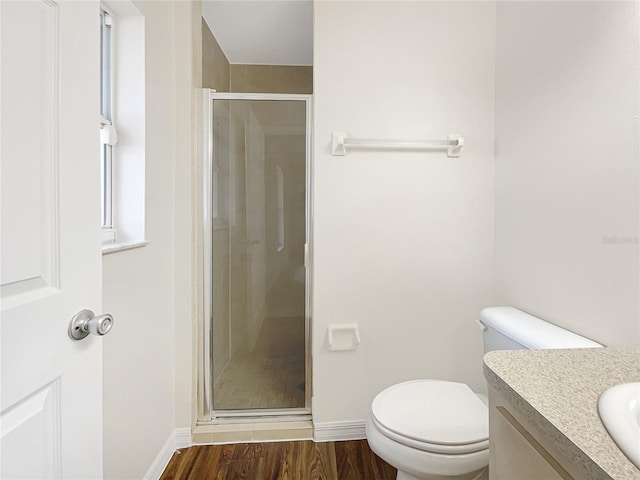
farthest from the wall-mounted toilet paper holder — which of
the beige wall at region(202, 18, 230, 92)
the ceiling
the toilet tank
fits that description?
the ceiling

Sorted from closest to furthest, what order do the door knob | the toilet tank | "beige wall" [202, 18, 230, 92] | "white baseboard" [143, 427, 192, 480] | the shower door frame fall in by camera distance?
the door knob, the toilet tank, "white baseboard" [143, 427, 192, 480], the shower door frame, "beige wall" [202, 18, 230, 92]

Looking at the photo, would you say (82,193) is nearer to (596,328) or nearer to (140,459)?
(140,459)

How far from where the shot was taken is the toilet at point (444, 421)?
112cm

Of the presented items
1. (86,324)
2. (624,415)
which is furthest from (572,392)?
(86,324)

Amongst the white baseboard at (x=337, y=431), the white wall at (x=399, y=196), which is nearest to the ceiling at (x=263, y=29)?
the white wall at (x=399, y=196)

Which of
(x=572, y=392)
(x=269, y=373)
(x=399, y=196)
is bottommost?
(x=269, y=373)

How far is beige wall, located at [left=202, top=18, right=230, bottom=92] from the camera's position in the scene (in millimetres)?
2031

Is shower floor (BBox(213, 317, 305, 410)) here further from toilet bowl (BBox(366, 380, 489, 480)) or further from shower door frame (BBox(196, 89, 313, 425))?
toilet bowl (BBox(366, 380, 489, 480))

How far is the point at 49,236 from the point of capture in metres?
0.63

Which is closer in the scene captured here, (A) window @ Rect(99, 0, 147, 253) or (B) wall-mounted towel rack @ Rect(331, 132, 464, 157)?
(A) window @ Rect(99, 0, 147, 253)

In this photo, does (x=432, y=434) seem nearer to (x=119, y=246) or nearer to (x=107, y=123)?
(x=119, y=246)

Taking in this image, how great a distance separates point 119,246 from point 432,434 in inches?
46.9

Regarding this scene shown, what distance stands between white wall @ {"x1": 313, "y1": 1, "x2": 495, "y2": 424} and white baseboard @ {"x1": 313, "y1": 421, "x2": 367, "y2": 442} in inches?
1.2

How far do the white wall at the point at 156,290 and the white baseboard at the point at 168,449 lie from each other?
0.09 ft
